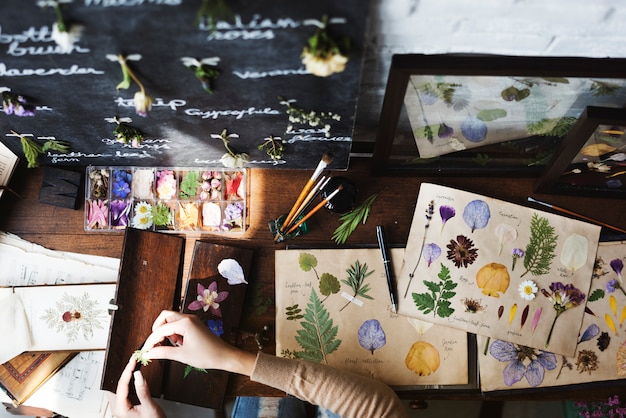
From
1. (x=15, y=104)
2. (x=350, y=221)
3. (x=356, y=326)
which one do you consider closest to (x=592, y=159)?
(x=350, y=221)

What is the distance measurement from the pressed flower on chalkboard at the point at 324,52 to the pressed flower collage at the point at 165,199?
2.03 feet

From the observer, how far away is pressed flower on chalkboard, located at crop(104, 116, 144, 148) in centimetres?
125

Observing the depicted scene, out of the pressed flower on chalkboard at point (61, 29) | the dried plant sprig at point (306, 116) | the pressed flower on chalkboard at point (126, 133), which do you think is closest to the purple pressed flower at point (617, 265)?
the dried plant sprig at point (306, 116)

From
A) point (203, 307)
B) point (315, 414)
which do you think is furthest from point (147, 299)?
point (315, 414)

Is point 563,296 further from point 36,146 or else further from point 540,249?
point 36,146

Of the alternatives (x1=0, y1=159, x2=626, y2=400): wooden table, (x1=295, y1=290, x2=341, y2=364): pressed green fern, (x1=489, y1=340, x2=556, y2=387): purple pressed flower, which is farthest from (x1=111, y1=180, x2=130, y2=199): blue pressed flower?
(x1=489, y1=340, x2=556, y2=387): purple pressed flower

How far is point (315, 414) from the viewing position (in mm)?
1807

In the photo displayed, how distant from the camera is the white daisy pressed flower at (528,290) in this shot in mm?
1437

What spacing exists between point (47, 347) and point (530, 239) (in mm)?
1296

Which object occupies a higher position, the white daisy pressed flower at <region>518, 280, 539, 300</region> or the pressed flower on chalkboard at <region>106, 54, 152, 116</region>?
the pressed flower on chalkboard at <region>106, 54, 152, 116</region>

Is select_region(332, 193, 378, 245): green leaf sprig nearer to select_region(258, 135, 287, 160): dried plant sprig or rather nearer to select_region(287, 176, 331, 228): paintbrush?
select_region(287, 176, 331, 228): paintbrush

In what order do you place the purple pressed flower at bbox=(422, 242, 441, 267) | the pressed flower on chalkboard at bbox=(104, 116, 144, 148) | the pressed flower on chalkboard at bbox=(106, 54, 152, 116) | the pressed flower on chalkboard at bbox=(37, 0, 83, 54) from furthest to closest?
the purple pressed flower at bbox=(422, 242, 441, 267) < the pressed flower on chalkboard at bbox=(104, 116, 144, 148) < the pressed flower on chalkboard at bbox=(106, 54, 152, 116) < the pressed flower on chalkboard at bbox=(37, 0, 83, 54)

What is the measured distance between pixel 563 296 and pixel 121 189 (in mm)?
1196

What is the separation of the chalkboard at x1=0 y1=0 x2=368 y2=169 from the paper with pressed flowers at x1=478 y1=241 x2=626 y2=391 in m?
0.65
